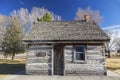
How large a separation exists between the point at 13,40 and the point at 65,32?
19402 mm

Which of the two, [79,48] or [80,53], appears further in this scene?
[79,48]

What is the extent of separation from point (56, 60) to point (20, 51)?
67.3 feet

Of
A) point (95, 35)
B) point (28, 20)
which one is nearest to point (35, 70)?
point (95, 35)

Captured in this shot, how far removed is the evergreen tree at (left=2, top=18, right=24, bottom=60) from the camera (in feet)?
125

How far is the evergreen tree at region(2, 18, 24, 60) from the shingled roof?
648 inches

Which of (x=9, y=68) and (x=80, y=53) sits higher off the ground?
(x=80, y=53)

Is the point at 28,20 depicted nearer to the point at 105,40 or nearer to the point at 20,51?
the point at 20,51

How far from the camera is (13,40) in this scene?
125 feet

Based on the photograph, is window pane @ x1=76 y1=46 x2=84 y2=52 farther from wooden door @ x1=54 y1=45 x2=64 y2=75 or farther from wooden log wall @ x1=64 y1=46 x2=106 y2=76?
wooden door @ x1=54 y1=45 x2=64 y2=75

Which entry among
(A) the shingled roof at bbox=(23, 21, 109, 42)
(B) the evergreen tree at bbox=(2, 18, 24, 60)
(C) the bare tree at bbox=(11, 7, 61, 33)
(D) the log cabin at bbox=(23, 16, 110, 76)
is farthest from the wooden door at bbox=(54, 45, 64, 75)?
(C) the bare tree at bbox=(11, 7, 61, 33)

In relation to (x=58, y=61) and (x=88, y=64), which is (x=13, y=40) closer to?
(x=58, y=61)

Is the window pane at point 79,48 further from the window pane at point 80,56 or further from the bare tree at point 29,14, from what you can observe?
the bare tree at point 29,14

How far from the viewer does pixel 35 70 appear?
19812 mm

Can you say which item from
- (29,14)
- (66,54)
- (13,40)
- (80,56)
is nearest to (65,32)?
(66,54)
